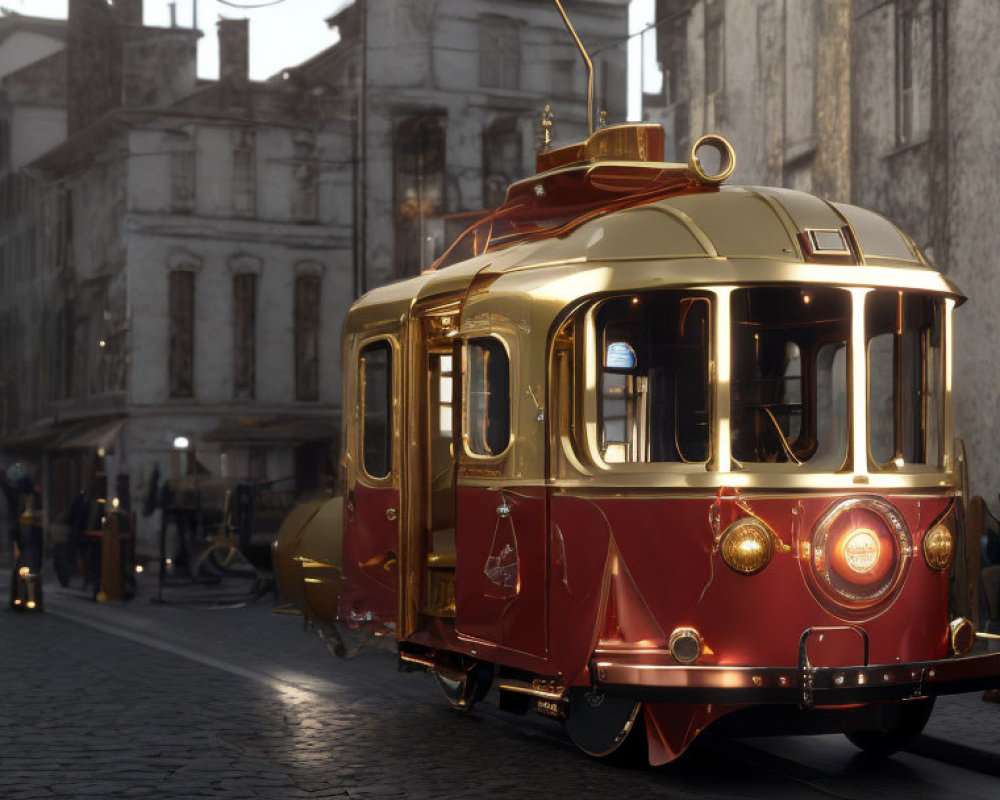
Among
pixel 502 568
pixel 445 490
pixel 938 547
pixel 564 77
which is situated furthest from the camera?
pixel 564 77

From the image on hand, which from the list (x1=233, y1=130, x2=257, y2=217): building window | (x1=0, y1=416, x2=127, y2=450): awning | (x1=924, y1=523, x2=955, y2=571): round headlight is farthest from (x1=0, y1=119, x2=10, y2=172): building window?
(x1=924, y1=523, x2=955, y2=571): round headlight

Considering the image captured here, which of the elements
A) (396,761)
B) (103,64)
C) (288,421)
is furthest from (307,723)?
(103,64)

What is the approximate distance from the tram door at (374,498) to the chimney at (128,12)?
114 feet

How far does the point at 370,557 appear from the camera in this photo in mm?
10672

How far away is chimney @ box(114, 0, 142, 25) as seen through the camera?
43.6 meters

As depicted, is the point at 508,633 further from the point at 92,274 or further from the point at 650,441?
the point at 92,274

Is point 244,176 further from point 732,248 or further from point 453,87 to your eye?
point 732,248

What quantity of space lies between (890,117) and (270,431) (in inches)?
767

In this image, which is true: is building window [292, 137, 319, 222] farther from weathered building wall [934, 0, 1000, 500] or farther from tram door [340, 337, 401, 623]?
tram door [340, 337, 401, 623]

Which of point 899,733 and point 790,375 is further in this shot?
point 899,733

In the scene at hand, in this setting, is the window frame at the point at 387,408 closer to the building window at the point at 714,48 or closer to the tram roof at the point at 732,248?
the tram roof at the point at 732,248

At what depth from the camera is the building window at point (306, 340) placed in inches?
1507

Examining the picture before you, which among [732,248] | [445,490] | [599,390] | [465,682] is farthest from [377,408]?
[732,248]

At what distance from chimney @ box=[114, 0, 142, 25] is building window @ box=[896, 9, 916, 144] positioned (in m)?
27.5
